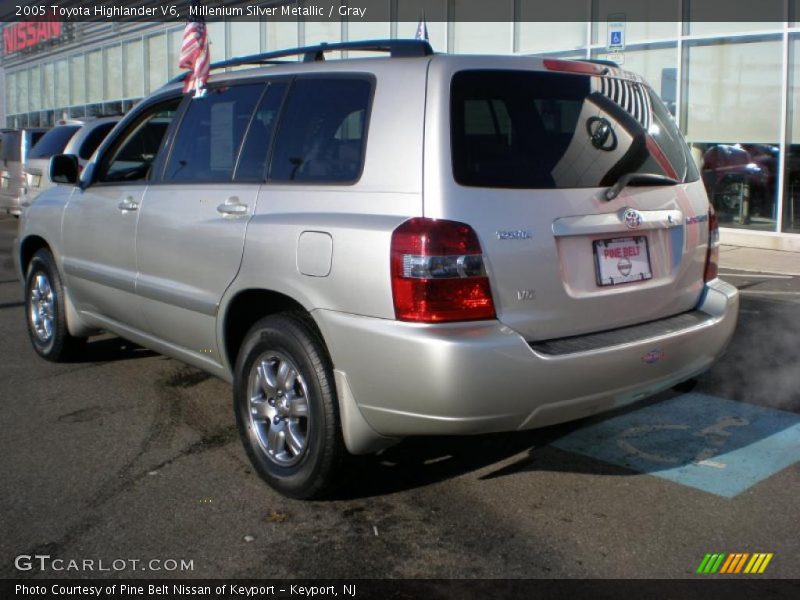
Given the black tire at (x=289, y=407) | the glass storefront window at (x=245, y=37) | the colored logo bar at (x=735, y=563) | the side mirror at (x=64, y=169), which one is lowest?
the colored logo bar at (x=735, y=563)

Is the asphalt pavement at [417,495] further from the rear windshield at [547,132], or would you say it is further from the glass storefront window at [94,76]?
the glass storefront window at [94,76]

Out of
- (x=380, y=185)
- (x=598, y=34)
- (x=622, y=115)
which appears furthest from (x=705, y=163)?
(x=380, y=185)

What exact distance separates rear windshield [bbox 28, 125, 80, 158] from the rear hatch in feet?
34.4

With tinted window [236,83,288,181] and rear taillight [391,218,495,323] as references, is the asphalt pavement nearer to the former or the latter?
rear taillight [391,218,495,323]

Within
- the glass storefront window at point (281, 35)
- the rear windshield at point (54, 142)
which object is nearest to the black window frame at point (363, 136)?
the rear windshield at point (54, 142)

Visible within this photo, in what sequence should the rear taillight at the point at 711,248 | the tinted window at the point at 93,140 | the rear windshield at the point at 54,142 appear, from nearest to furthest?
the rear taillight at the point at 711,248 < the tinted window at the point at 93,140 < the rear windshield at the point at 54,142

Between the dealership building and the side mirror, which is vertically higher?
the dealership building

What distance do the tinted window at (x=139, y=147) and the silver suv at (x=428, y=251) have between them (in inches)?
20.9

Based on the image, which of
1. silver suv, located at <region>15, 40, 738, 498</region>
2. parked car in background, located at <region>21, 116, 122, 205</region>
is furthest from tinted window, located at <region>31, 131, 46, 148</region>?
silver suv, located at <region>15, 40, 738, 498</region>

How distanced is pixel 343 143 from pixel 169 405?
229 centimetres

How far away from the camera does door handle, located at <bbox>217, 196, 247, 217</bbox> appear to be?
14.1ft

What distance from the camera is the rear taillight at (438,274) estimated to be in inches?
136

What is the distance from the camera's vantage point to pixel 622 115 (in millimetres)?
4148

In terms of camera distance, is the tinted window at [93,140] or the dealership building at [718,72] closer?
the tinted window at [93,140]
